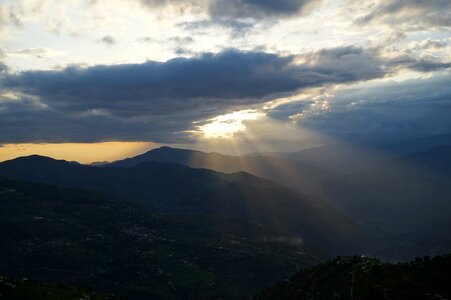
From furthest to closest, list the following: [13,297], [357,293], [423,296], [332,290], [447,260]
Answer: [332,290]
[447,260]
[357,293]
[13,297]
[423,296]

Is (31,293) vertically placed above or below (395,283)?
below

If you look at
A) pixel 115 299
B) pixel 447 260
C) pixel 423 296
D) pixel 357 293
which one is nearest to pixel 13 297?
pixel 115 299

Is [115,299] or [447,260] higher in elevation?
[447,260]

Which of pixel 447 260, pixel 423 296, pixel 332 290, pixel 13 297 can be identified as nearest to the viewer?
pixel 423 296

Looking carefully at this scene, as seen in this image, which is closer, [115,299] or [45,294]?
[45,294]

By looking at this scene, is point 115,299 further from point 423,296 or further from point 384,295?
point 423,296

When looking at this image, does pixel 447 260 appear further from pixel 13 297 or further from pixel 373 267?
pixel 13 297

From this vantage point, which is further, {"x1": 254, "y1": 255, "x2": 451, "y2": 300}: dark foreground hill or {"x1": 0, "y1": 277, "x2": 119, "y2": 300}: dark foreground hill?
{"x1": 0, "y1": 277, "x2": 119, "y2": 300}: dark foreground hill

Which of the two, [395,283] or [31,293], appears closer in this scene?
[395,283]

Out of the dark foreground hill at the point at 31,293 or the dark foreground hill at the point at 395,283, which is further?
the dark foreground hill at the point at 31,293

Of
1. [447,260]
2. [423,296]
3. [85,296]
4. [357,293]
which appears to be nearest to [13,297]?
[85,296]

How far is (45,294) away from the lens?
163625 millimetres

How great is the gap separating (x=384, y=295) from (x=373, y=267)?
164 feet

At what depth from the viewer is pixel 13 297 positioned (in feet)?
492
